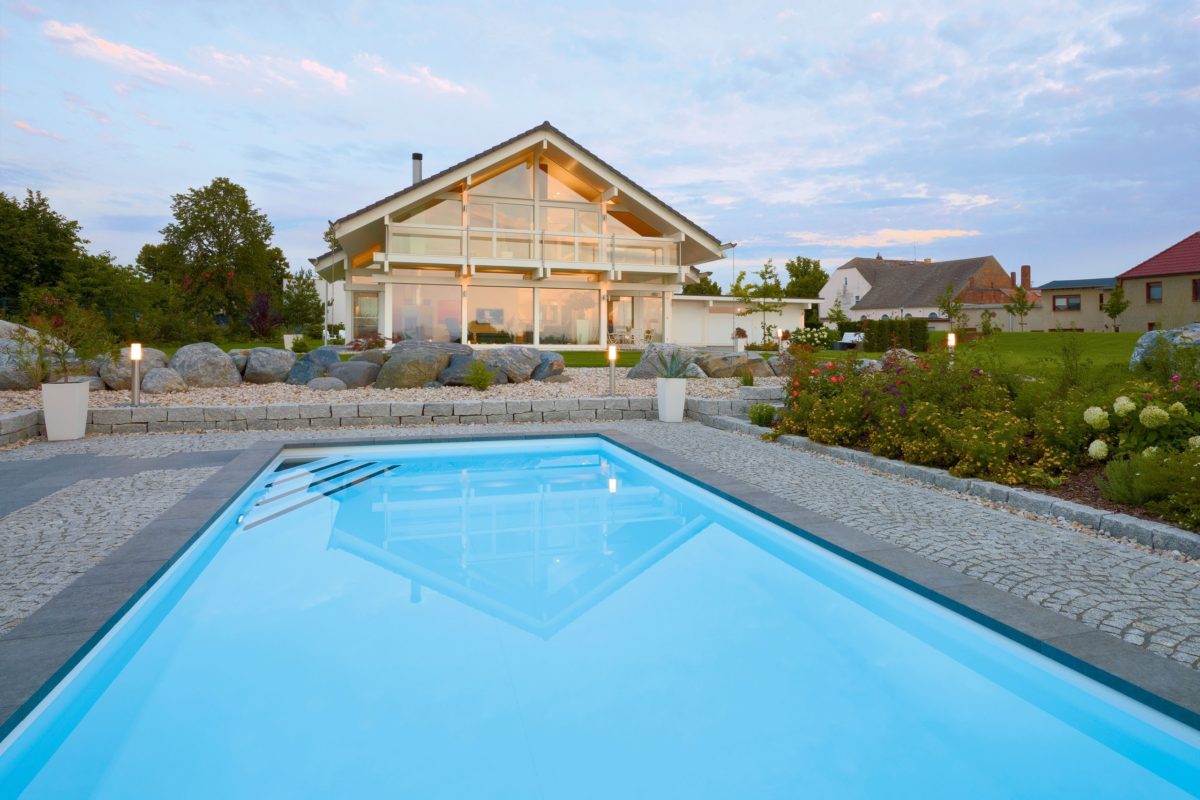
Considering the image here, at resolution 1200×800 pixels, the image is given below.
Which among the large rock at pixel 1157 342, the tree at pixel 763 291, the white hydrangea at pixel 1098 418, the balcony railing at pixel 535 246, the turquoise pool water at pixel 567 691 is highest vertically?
the balcony railing at pixel 535 246

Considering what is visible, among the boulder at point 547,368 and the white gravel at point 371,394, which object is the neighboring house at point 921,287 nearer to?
the white gravel at point 371,394

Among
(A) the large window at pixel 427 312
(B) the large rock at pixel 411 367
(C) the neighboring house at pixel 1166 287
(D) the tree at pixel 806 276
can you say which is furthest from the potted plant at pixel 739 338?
(D) the tree at pixel 806 276

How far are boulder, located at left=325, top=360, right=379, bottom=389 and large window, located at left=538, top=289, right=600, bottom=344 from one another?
11.1m

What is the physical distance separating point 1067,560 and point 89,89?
64.4 ft

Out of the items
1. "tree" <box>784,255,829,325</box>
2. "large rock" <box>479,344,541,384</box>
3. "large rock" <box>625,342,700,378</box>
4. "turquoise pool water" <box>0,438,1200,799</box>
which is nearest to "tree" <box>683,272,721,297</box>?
"tree" <box>784,255,829,325</box>

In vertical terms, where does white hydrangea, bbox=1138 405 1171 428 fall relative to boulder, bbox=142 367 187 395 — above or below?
below

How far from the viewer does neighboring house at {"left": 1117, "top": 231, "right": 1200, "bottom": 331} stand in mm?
37281

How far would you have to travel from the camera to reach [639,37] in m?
15.1

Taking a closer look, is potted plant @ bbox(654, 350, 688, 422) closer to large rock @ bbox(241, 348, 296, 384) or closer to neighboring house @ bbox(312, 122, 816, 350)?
large rock @ bbox(241, 348, 296, 384)

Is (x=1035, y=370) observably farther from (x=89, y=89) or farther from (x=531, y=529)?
(x=89, y=89)

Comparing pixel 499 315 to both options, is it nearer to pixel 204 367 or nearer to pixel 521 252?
pixel 521 252

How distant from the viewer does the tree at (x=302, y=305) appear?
42.2 meters

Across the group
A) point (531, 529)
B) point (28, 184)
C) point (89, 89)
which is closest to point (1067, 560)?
point (531, 529)

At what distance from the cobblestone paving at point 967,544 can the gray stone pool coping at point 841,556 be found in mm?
201
